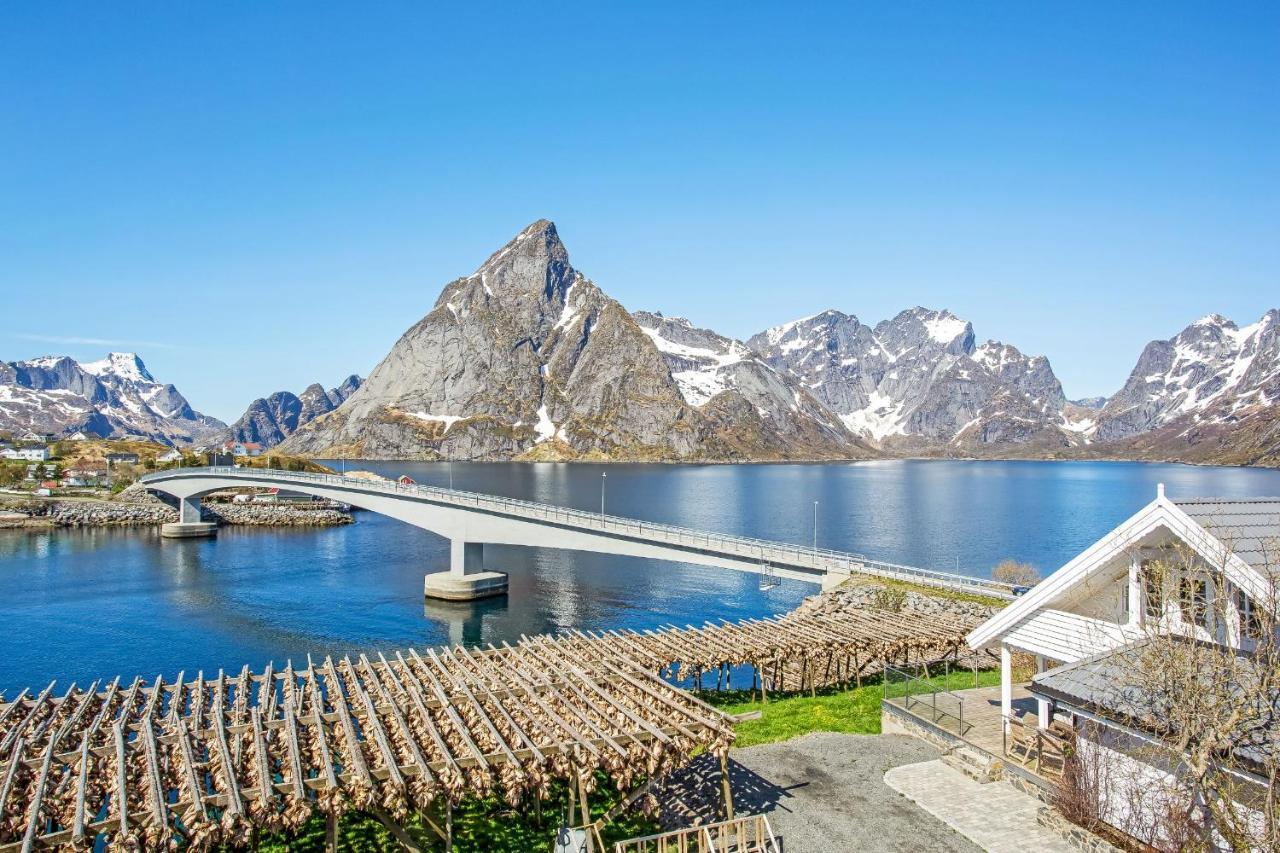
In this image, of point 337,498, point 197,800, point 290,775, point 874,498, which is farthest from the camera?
point 874,498

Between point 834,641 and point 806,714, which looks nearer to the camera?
point 806,714

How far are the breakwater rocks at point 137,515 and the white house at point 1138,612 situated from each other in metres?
120

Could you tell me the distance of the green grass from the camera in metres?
26.5

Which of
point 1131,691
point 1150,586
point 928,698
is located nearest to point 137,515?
point 928,698

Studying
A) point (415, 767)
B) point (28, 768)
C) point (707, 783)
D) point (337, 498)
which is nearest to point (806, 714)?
point (707, 783)

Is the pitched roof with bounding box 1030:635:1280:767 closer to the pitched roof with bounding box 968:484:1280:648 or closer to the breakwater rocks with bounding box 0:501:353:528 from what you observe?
the pitched roof with bounding box 968:484:1280:648

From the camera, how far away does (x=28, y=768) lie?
51.9ft

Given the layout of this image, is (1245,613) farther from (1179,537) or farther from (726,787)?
(726,787)

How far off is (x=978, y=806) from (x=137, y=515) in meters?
133

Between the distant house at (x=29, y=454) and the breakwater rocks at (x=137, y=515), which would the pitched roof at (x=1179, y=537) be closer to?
the breakwater rocks at (x=137, y=515)

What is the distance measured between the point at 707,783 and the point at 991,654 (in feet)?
80.6

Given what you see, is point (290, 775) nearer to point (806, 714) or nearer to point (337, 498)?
point (806, 714)

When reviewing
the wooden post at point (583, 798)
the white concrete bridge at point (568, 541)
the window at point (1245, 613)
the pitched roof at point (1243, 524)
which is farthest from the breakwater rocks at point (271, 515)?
the window at point (1245, 613)

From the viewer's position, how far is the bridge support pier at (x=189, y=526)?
357ft
